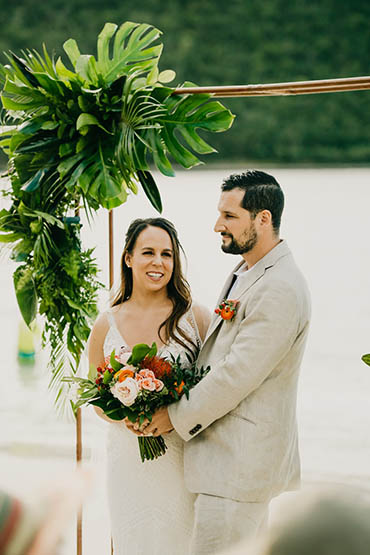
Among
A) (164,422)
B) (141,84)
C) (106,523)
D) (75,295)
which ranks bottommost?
(106,523)

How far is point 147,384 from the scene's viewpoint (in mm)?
2303

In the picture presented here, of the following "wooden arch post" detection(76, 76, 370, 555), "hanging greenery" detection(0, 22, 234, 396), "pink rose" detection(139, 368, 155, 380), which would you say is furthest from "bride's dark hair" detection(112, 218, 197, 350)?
"wooden arch post" detection(76, 76, 370, 555)

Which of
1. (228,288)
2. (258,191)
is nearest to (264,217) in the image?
(258,191)

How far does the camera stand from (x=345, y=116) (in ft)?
37.5

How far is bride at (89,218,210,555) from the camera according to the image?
255 cm

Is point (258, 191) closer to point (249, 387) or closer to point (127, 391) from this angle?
point (249, 387)

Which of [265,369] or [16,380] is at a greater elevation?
[265,369]

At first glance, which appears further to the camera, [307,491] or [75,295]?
[75,295]

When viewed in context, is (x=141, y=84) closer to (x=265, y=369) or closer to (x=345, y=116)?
(x=265, y=369)

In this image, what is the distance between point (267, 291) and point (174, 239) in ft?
1.50

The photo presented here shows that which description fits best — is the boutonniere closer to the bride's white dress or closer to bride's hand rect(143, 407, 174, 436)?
the bride's white dress

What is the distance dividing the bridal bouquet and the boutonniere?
0.19 m

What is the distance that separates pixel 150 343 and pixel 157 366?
208 millimetres

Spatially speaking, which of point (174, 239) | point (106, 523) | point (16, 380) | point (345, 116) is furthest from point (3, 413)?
point (174, 239)
